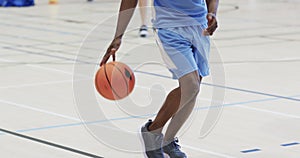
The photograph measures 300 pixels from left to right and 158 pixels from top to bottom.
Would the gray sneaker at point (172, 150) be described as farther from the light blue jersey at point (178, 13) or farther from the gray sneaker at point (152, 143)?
the light blue jersey at point (178, 13)

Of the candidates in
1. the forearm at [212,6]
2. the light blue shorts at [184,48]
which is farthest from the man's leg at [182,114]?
the forearm at [212,6]

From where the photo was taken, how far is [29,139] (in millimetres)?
5129

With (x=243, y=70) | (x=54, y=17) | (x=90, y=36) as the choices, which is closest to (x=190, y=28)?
(x=243, y=70)

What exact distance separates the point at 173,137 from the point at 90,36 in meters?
6.47

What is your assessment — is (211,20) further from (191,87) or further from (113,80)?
(113,80)

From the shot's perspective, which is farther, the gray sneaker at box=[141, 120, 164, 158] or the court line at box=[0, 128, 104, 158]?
the court line at box=[0, 128, 104, 158]

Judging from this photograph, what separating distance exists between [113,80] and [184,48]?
0.49 metres

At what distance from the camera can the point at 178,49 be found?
435 cm

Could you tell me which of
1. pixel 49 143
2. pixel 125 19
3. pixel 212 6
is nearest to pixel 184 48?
pixel 212 6

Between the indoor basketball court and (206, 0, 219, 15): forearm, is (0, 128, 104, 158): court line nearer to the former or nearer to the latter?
the indoor basketball court

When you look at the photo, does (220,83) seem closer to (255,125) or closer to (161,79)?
(161,79)

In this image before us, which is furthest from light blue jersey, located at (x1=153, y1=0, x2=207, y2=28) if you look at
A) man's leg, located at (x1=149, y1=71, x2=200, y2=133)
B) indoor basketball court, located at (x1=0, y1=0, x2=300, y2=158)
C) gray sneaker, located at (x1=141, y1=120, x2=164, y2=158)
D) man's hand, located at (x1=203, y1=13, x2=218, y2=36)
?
indoor basketball court, located at (x1=0, y1=0, x2=300, y2=158)

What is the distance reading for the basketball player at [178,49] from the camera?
4.34m

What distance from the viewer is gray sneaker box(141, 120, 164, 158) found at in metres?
4.45
